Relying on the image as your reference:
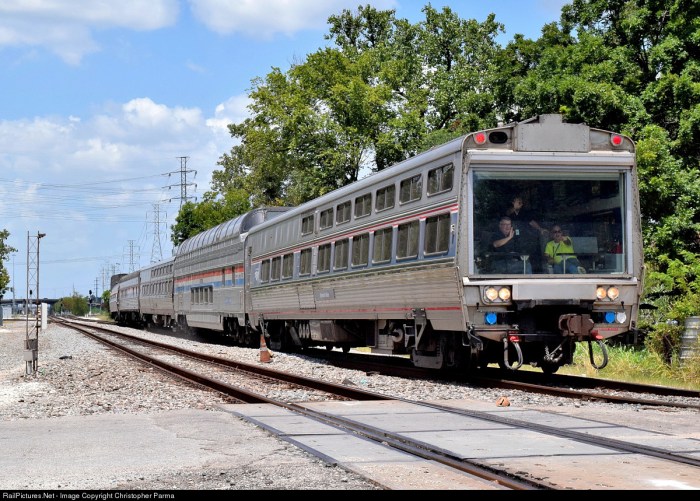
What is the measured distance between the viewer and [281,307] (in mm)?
24844

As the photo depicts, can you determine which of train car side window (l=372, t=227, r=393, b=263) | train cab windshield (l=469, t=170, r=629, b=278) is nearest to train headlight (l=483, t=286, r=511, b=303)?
train cab windshield (l=469, t=170, r=629, b=278)

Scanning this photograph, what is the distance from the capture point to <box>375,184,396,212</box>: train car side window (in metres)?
16.7

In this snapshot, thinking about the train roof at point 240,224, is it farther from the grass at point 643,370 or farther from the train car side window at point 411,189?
the train car side window at point 411,189

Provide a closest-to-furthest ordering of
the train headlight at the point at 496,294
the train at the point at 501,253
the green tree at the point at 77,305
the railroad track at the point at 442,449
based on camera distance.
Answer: the railroad track at the point at 442,449
the train headlight at the point at 496,294
the train at the point at 501,253
the green tree at the point at 77,305

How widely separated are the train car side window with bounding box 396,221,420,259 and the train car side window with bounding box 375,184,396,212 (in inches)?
28.4

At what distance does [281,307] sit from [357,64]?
29.6 metres

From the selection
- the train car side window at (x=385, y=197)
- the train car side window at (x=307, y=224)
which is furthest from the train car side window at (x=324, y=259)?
the train car side window at (x=385, y=197)

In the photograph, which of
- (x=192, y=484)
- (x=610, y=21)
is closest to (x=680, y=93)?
(x=610, y=21)

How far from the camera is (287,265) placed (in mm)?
24047

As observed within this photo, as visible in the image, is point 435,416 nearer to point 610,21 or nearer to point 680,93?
point 680,93

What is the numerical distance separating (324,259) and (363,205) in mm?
2810

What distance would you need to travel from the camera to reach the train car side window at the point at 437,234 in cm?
1430

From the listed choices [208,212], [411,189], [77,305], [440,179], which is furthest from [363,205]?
[77,305]

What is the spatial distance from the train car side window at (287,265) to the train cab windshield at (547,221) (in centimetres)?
1013
